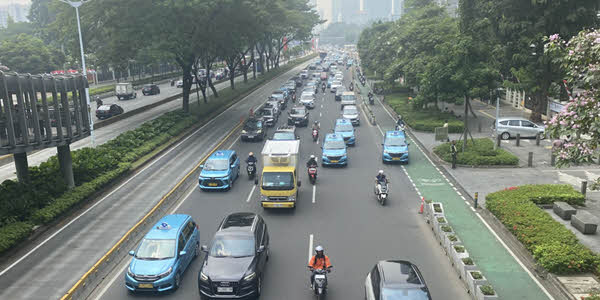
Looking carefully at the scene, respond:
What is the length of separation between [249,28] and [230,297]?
4188 cm

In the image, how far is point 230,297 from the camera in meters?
14.5

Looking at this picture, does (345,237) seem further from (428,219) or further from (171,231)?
(171,231)

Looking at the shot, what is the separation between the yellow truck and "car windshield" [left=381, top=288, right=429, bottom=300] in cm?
1049

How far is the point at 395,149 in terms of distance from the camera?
32.2 metres

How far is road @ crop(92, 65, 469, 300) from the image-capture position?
15.9 metres

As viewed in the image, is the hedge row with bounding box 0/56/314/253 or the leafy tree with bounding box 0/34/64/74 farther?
the leafy tree with bounding box 0/34/64/74

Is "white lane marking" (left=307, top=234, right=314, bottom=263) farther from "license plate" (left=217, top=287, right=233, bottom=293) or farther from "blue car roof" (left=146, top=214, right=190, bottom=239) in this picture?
"blue car roof" (left=146, top=214, right=190, bottom=239)

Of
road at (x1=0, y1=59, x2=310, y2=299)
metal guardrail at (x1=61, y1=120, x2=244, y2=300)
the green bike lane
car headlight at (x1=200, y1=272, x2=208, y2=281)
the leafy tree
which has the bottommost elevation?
the green bike lane

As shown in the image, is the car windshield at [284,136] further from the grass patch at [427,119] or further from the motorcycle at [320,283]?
the motorcycle at [320,283]

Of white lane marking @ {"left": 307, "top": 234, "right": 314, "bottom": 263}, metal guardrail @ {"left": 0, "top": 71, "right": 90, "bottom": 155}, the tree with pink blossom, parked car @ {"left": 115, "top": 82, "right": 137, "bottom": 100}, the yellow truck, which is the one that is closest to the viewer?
the tree with pink blossom

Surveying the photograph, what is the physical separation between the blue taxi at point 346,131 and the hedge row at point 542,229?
15880 mm

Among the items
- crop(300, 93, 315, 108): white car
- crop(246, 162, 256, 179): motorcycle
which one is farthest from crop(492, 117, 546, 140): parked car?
crop(300, 93, 315, 108): white car

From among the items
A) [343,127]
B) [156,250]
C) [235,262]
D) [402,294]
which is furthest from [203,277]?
[343,127]

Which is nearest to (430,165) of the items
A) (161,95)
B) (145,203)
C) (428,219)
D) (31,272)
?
(428,219)
